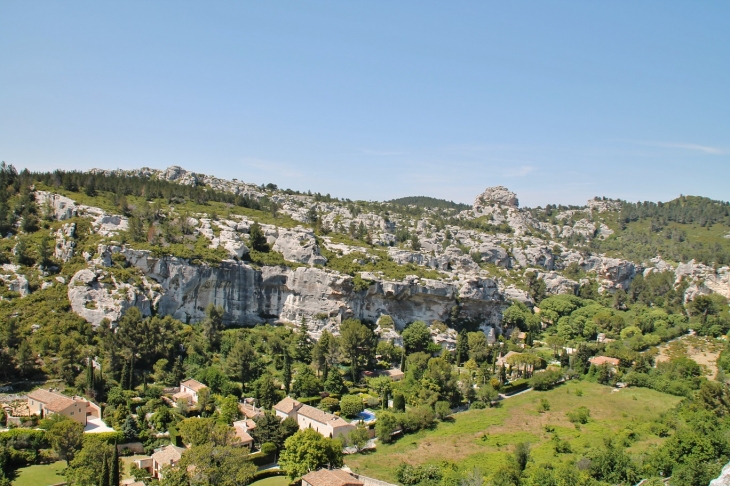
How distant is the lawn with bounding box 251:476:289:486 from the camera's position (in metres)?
32.3

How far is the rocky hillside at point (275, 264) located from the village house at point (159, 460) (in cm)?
2094

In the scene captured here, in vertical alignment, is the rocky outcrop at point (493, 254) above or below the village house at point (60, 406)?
above

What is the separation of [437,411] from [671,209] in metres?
129

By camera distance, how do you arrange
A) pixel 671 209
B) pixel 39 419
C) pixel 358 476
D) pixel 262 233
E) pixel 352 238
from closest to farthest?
1. pixel 358 476
2. pixel 39 419
3. pixel 262 233
4. pixel 352 238
5. pixel 671 209

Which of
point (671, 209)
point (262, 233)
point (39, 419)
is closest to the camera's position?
point (39, 419)

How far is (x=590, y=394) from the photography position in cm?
5066

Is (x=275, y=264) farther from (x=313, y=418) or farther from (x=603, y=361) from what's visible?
(x=603, y=361)

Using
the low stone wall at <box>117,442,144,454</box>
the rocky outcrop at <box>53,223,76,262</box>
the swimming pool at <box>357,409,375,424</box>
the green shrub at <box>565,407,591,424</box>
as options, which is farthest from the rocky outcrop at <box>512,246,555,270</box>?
the low stone wall at <box>117,442,144,454</box>

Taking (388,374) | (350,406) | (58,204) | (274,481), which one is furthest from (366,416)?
(58,204)

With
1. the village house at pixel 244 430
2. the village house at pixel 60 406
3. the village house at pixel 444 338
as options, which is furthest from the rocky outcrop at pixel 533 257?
the village house at pixel 60 406

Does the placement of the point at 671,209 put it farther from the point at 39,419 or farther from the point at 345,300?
the point at 39,419

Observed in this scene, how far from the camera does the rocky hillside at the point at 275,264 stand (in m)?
55.7

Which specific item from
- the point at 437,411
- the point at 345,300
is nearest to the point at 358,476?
the point at 437,411

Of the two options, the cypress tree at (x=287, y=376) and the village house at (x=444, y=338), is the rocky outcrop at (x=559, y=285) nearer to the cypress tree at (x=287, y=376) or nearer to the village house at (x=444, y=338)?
the village house at (x=444, y=338)
